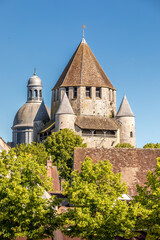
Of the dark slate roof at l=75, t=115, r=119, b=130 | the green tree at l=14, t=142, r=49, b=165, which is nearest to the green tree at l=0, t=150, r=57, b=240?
the green tree at l=14, t=142, r=49, b=165

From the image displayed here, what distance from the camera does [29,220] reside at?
33406mm

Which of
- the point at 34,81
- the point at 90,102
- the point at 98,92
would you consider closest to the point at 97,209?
the point at 90,102

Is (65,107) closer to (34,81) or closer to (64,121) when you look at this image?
(64,121)

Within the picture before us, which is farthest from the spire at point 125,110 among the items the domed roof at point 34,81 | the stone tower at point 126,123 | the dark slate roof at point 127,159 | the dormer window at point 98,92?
the dark slate roof at point 127,159

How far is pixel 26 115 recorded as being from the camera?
12200 cm

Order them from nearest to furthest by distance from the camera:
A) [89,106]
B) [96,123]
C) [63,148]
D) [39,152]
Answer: [39,152] < [63,148] < [96,123] < [89,106]

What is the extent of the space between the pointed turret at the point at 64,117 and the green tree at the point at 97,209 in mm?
62636

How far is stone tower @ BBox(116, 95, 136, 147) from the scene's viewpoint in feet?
337

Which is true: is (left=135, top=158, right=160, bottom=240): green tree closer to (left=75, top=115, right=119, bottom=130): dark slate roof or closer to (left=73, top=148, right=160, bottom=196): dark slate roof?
(left=73, top=148, right=160, bottom=196): dark slate roof

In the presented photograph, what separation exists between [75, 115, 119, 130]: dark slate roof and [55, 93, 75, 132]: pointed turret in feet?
3.65

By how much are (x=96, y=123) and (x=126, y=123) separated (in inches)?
191

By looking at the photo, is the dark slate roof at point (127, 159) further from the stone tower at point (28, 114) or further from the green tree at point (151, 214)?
the stone tower at point (28, 114)

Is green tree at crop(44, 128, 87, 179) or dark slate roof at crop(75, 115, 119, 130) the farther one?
dark slate roof at crop(75, 115, 119, 130)

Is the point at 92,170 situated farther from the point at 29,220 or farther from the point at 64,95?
the point at 64,95
